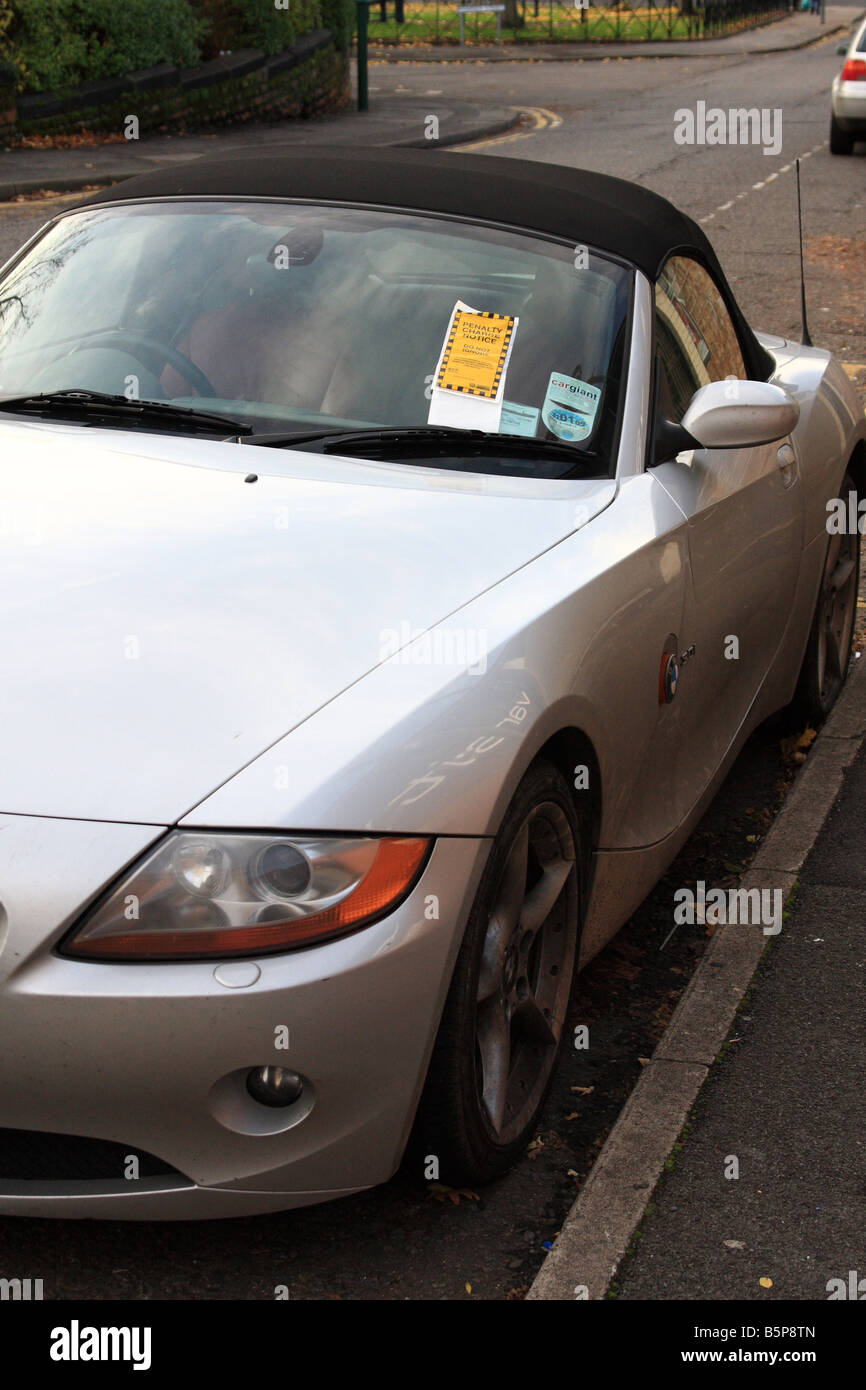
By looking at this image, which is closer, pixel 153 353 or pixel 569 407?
pixel 569 407

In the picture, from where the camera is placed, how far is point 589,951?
3371 mm

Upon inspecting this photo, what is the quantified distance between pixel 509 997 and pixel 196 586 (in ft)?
2.92

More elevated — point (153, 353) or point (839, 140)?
point (839, 140)

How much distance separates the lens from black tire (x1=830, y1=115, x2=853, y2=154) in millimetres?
20328

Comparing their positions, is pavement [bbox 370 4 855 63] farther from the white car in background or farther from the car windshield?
the car windshield

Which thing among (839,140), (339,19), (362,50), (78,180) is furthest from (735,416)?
(339,19)

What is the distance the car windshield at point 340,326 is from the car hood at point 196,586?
22 cm

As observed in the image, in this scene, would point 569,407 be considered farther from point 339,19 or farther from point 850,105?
point 339,19

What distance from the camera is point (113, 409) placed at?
11.9ft

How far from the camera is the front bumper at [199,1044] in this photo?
2.30m
